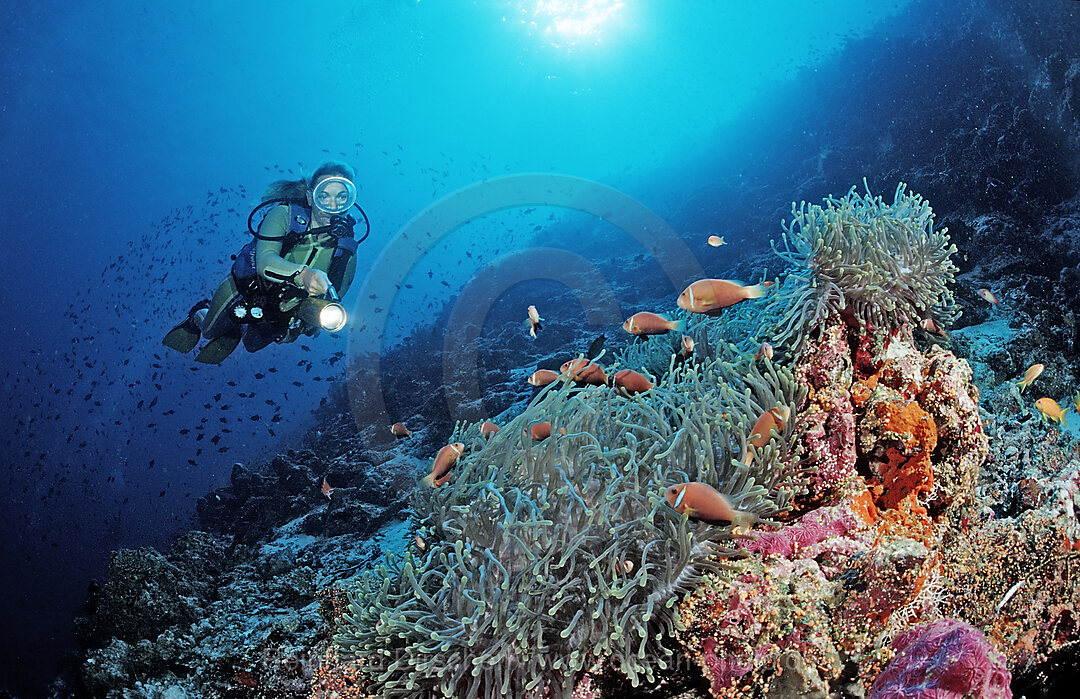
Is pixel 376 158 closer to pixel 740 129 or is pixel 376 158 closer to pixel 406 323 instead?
pixel 406 323

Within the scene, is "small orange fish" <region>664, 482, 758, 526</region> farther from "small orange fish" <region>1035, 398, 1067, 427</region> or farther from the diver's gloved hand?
the diver's gloved hand

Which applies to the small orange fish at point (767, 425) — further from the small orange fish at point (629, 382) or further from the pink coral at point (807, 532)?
the small orange fish at point (629, 382)

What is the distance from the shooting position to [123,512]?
2347cm

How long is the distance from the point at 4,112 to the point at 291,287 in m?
54.1

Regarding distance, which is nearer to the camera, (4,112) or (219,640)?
(219,640)

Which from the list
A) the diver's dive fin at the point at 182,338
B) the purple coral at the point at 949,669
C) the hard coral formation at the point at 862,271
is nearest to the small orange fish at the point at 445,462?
the hard coral formation at the point at 862,271

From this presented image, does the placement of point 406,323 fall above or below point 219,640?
above

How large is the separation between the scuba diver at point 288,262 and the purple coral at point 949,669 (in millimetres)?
5370

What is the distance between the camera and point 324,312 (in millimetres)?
5398

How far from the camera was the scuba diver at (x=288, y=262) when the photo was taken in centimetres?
586

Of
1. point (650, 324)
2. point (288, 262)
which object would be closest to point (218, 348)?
point (288, 262)

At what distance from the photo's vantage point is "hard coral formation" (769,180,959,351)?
2635 mm

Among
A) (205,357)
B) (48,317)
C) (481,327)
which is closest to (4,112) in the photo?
(48,317)

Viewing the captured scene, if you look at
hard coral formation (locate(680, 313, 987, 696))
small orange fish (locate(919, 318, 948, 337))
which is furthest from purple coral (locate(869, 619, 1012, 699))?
small orange fish (locate(919, 318, 948, 337))
